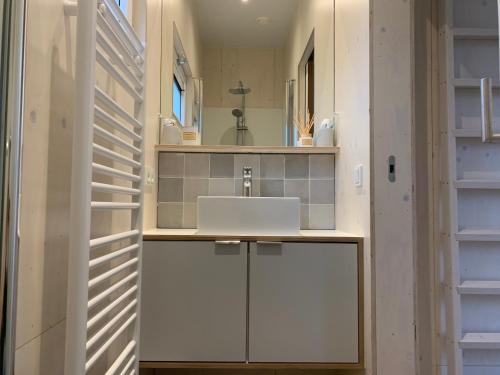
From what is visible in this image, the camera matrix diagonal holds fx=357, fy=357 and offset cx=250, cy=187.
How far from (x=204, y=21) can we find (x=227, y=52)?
0.26 metres

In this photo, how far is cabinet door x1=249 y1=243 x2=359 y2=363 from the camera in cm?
159

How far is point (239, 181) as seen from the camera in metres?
2.12

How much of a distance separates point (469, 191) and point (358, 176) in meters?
0.53

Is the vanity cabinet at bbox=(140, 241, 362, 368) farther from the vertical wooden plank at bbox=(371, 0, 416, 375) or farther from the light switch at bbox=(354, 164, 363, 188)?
the light switch at bbox=(354, 164, 363, 188)

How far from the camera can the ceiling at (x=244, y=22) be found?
89.5 inches

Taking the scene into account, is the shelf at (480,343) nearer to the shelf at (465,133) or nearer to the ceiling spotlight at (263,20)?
the shelf at (465,133)

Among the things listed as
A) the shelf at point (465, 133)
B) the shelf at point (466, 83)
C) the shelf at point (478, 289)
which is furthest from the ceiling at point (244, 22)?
the shelf at point (478, 289)

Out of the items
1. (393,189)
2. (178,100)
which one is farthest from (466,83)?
(178,100)

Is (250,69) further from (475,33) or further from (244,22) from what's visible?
(475,33)

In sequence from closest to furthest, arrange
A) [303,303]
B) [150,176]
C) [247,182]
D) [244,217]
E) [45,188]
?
[45,188], [303,303], [244,217], [150,176], [247,182]

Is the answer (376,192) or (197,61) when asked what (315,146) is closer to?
(376,192)

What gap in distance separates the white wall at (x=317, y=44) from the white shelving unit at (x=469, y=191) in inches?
27.2

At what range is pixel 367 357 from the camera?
154cm

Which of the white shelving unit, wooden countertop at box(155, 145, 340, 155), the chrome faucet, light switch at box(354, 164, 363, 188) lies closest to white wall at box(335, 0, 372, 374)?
light switch at box(354, 164, 363, 188)
